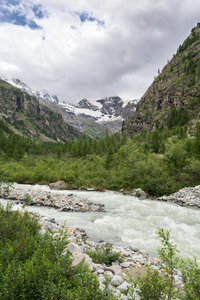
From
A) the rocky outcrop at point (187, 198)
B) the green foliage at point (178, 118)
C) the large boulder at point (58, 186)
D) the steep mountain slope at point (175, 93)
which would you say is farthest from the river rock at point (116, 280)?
the steep mountain slope at point (175, 93)

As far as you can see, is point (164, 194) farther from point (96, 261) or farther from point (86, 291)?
point (86, 291)

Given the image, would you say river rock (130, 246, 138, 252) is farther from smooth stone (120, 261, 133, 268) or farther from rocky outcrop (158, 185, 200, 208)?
rocky outcrop (158, 185, 200, 208)

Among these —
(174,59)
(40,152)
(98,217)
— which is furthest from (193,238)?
(174,59)

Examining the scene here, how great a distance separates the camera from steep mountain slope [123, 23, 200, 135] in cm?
10812

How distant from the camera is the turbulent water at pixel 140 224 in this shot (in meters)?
11.1

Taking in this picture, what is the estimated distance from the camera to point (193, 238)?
12.0m

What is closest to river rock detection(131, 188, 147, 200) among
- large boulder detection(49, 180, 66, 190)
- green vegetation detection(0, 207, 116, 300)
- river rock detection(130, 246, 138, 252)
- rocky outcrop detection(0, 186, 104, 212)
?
rocky outcrop detection(0, 186, 104, 212)

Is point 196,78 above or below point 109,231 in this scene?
above

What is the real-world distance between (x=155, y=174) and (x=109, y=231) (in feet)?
69.1

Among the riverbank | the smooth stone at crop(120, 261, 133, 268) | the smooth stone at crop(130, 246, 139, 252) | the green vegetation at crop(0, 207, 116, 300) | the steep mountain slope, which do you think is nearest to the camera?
the green vegetation at crop(0, 207, 116, 300)

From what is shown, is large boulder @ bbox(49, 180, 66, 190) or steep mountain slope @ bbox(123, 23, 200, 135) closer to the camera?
large boulder @ bbox(49, 180, 66, 190)

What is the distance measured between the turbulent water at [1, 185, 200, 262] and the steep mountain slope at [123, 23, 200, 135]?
85.7 m

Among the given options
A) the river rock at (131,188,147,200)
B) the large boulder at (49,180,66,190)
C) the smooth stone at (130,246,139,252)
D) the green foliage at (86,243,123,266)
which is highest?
the green foliage at (86,243,123,266)

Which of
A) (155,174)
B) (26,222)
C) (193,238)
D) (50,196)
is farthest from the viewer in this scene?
(155,174)
